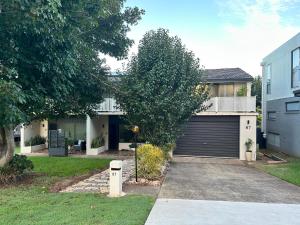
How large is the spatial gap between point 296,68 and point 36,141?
19.3 meters

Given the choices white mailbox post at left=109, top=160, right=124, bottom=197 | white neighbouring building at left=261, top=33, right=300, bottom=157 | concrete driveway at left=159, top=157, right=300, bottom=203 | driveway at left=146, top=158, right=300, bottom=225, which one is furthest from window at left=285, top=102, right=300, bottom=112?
white mailbox post at left=109, top=160, right=124, bottom=197

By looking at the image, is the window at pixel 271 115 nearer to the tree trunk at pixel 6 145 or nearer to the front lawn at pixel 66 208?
the front lawn at pixel 66 208

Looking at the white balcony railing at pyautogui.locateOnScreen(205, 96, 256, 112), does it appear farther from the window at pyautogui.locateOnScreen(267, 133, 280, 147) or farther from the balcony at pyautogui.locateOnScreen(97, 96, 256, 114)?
the window at pyautogui.locateOnScreen(267, 133, 280, 147)

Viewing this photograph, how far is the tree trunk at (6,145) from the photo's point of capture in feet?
37.8

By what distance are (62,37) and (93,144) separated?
46.6 ft

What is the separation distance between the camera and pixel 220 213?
7574 mm

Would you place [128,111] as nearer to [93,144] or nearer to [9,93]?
[9,93]

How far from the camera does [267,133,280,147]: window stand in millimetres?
24850

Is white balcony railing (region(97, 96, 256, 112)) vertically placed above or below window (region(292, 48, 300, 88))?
below

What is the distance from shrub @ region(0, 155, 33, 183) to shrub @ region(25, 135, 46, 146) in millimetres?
12428

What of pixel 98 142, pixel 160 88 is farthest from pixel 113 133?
pixel 160 88

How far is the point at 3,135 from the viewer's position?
11.8 metres

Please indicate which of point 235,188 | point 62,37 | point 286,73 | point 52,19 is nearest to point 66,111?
point 62,37

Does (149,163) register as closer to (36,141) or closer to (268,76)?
(36,141)
